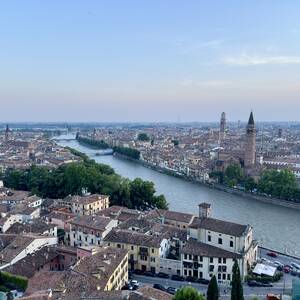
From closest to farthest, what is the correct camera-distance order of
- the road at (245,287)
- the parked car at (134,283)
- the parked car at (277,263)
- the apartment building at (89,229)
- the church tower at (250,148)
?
1. the road at (245,287)
2. the parked car at (134,283)
3. the parked car at (277,263)
4. the apartment building at (89,229)
5. the church tower at (250,148)

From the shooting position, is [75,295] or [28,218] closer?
[75,295]

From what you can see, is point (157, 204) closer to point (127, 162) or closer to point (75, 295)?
point (75, 295)

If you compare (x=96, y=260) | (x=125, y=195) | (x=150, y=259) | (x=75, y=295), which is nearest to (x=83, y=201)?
(x=125, y=195)

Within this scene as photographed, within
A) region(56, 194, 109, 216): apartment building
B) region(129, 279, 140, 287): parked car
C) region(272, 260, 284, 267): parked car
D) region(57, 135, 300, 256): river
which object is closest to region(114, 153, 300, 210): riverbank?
region(57, 135, 300, 256): river

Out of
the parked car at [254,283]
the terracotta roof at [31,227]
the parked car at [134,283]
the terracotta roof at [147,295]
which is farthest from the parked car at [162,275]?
the terracotta roof at [31,227]

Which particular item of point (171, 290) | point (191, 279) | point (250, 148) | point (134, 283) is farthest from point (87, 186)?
point (250, 148)

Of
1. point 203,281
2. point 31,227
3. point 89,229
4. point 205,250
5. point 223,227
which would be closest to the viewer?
point 203,281

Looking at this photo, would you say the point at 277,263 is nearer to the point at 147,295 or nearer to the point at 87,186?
the point at 147,295

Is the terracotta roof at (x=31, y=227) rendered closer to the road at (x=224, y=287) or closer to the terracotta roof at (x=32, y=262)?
the terracotta roof at (x=32, y=262)
